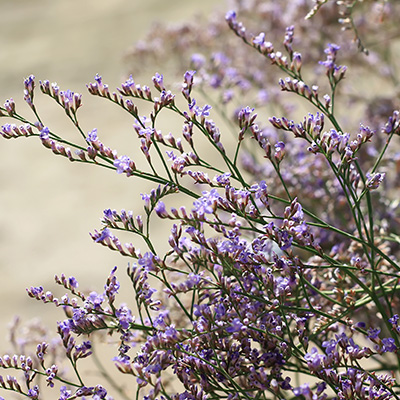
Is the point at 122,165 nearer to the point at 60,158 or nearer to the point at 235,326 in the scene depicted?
the point at 235,326

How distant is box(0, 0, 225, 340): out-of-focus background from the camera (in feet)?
7.85

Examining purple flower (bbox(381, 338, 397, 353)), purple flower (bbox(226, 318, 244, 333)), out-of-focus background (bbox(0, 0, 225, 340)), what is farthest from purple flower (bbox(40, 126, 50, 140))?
out-of-focus background (bbox(0, 0, 225, 340))

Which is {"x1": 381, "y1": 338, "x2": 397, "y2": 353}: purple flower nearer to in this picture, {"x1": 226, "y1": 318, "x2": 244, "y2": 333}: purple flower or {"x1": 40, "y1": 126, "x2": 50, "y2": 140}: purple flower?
{"x1": 226, "y1": 318, "x2": 244, "y2": 333}: purple flower

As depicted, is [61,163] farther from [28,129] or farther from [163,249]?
[28,129]

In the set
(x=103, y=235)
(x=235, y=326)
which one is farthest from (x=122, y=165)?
(x=235, y=326)

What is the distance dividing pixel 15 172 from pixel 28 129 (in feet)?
8.38

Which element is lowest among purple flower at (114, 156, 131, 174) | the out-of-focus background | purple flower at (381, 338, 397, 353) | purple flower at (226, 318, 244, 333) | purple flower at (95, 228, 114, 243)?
purple flower at (226, 318, 244, 333)

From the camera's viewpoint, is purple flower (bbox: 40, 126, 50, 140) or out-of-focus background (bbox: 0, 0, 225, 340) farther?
out-of-focus background (bbox: 0, 0, 225, 340)

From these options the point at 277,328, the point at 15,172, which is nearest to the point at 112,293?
the point at 277,328

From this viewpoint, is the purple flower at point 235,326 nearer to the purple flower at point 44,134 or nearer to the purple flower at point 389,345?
the purple flower at point 389,345

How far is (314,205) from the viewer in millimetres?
1221

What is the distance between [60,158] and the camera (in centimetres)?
321

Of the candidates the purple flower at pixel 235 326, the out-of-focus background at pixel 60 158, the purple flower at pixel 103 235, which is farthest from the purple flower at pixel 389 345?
the out-of-focus background at pixel 60 158

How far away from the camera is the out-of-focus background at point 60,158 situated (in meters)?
2.39
